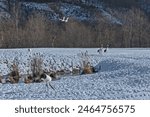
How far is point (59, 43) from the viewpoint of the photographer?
154 ft

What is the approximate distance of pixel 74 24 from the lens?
177 ft

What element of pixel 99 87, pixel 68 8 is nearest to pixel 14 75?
pixel 99 87

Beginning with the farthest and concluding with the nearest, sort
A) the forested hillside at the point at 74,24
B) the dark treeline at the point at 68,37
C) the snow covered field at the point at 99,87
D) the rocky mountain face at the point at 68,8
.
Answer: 1. the rocky mountain face at the point at 68,8
2. the forested hillside at the point at 74,24
3. the dark treeline at the point at 68,37
4. the snow covered field at the point at 99,87

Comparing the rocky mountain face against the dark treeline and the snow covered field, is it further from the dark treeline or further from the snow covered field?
the snow covered field

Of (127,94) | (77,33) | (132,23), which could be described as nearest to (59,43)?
(77,33)

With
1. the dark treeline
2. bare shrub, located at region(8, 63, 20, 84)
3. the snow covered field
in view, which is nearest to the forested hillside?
the dark treeline

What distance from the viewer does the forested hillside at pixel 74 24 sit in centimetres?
4631

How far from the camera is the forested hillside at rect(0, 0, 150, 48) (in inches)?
1823

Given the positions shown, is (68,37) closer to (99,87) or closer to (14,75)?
(14,75)

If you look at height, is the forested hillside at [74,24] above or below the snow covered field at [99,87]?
above

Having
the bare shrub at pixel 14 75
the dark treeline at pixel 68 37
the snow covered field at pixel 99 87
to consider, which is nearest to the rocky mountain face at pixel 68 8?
the dark treeline at pixel 68 37

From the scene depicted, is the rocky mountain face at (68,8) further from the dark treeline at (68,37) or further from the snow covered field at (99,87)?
the snow covered field at (99,87)

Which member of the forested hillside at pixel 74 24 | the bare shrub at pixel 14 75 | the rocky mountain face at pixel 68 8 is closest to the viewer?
the bare shrub at pixel 14 75

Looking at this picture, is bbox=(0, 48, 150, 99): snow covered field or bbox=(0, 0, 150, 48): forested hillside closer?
bbox=(0, 48, 150, 99): snow covered field
